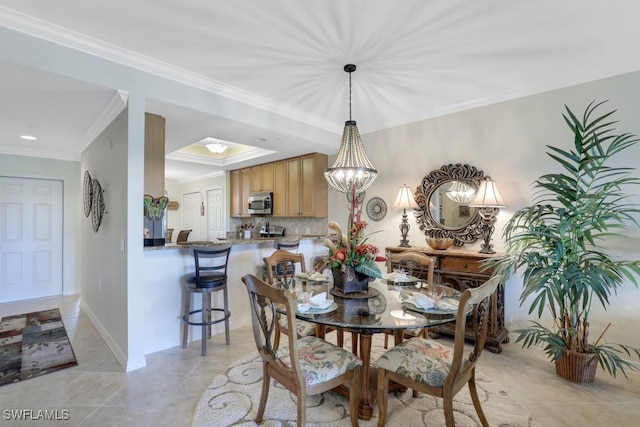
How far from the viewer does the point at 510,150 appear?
128 inches

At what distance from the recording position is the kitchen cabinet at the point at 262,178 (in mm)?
5762

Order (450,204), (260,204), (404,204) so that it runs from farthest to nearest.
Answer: (260,204) < (404,204) < (450,204)

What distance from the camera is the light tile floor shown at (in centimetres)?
199

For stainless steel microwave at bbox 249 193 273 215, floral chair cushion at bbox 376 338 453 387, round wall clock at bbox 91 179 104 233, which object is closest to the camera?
floral chair cushion at bbox 376 338 453 387

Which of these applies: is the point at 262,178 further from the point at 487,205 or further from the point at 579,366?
the point at 579,366

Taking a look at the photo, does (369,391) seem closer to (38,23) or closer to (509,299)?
(509,299)

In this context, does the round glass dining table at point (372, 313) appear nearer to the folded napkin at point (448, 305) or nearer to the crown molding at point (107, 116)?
the folded napkin at point (448, 305)

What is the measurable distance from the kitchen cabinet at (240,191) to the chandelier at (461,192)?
13.3 feet

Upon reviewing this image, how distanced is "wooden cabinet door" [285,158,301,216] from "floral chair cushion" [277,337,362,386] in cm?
337

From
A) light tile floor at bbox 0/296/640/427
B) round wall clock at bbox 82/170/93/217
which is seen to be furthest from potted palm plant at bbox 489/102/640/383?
round wall clock at bbox 82/170/93/217

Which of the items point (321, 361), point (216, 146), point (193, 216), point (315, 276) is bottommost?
point (321, 361)

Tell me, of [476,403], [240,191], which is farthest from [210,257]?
[240,191]

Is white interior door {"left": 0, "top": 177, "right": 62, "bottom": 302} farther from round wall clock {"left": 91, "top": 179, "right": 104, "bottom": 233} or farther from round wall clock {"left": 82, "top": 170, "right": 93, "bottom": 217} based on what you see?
round wall clock {"left": 91, "top": 179, "right": 104, "bottom": 233}

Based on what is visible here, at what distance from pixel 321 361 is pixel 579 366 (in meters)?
2.17
